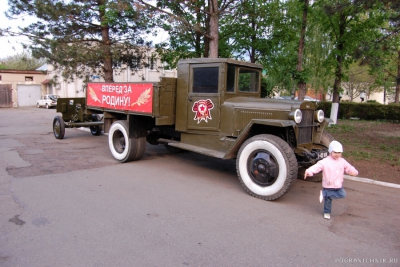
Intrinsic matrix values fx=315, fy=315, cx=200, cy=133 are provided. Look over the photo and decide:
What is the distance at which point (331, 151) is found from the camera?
4.20 metres

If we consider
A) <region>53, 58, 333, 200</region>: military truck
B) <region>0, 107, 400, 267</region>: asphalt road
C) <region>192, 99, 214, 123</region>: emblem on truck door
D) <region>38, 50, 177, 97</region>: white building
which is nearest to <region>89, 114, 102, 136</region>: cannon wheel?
<region>38, 50, 177, 97</region>: white building

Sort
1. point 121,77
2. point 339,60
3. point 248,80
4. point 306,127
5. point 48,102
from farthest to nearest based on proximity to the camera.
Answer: point 48,102 → point 121,77 → point 339,60 → point 248,80 → point 306,127

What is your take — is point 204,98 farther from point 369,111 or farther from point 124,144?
point 369,111

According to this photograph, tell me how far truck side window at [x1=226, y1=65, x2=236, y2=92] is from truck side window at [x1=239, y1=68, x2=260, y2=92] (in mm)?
239

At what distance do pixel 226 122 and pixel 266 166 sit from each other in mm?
1349

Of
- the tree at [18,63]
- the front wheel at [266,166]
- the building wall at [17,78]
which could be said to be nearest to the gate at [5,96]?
the building wall at [17,78]

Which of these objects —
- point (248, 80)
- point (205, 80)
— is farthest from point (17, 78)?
point (248, 80)

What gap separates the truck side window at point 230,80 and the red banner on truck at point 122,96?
5.18 ft

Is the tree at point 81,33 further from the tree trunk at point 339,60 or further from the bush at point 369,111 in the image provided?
the bush at point 369,111

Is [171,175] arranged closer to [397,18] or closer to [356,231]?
[356,231]

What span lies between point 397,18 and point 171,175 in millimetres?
7209

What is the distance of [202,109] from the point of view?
6215 mm

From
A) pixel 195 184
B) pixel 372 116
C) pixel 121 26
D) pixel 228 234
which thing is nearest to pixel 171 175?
pixel 195 184

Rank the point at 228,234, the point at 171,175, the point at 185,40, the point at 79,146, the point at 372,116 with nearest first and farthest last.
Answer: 1. the point at 228,234
2. the point at 171,175
3. the point at 79,146
4. the point at 185,40
5. the point at 372,116
